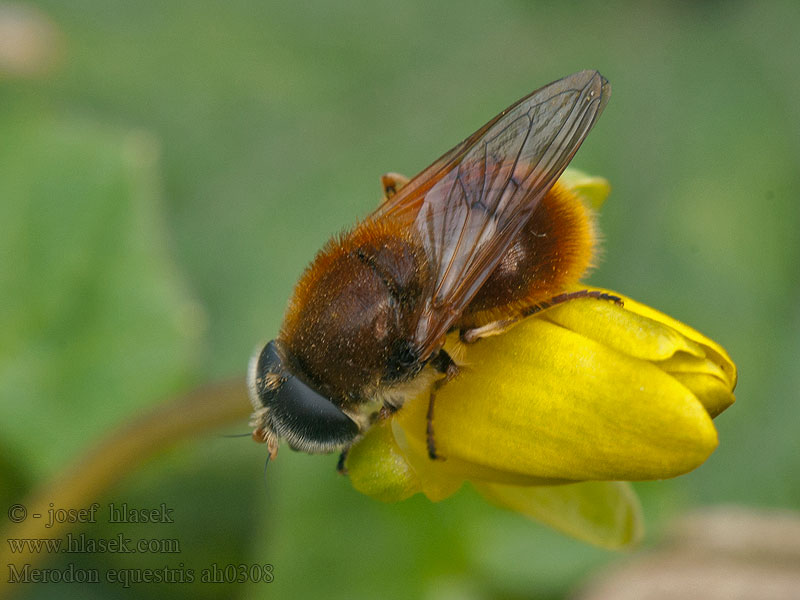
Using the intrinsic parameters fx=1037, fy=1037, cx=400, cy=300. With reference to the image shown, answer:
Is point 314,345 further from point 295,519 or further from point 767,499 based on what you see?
point 767,499

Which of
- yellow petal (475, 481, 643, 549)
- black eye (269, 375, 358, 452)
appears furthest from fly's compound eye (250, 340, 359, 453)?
yellow petal (475, 481, 643, 549)

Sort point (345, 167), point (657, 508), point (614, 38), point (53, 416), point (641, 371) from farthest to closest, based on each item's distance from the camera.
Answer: point (614, 38) → point (345, 167) → point (53, 416) → point (657, 508) → point (641, 371)

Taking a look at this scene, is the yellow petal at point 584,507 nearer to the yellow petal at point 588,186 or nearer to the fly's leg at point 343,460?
the fly's leg at point 343,460

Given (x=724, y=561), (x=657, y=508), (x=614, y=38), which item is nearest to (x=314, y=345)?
(x=657, y=508)

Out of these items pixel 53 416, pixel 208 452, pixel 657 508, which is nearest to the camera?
pixel 657 508

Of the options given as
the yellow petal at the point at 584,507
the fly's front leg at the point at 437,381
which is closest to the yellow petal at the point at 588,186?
the fly's front leg at the point at 437,381

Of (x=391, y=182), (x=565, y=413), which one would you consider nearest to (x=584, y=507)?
(x=565, y=413)
